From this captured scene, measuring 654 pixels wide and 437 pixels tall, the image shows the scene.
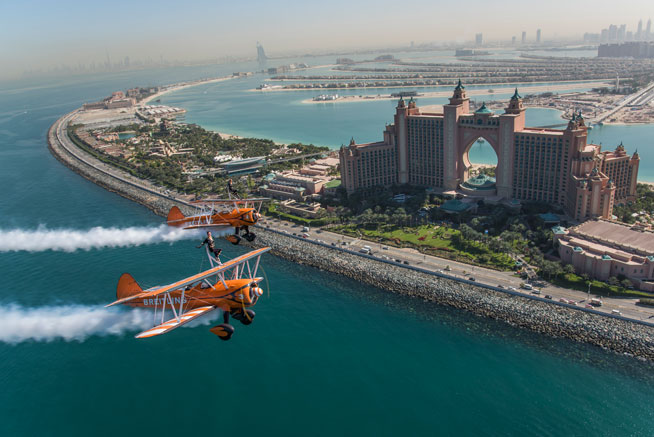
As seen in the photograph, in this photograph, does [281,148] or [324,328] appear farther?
[281,148]

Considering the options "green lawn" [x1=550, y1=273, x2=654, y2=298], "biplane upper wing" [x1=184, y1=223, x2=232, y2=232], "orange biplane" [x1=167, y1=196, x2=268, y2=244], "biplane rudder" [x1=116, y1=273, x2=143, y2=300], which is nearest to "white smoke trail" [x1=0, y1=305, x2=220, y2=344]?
"biplane rudder" [x1=116, y1=273, x2=143, y2=300]

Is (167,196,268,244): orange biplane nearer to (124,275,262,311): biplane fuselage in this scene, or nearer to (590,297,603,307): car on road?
(124,275,262,311): biplane fuselage

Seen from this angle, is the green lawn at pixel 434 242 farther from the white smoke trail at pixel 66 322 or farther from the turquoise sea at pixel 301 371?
the white smoke trail at pixel 66 322

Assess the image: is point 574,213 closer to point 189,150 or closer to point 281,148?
point 281,148

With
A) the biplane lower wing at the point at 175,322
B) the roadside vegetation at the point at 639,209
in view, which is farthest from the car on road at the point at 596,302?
the biplane lower wing at the point at 175,322

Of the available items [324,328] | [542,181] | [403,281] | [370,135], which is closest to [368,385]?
[324,328]

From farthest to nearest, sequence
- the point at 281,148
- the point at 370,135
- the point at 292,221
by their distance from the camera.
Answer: the point at 370,135, the point at 281,148, the point at 292,221

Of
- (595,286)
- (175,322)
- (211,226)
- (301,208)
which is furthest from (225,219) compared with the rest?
(301,208)
